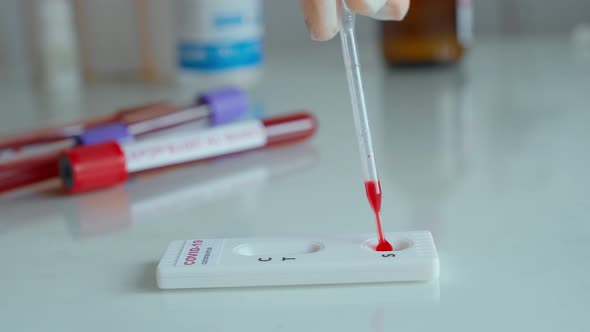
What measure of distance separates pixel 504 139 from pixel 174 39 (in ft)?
1.55

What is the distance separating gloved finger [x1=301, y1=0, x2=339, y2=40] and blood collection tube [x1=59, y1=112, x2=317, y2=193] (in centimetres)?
23

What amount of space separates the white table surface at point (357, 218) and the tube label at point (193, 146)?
0.06 feet

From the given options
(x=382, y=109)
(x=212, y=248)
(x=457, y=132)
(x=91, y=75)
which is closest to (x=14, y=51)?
(x=91, y=75)

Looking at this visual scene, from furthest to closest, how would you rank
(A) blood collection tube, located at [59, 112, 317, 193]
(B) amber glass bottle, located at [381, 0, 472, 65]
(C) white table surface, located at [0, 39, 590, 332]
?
1. (B) amber glass bottle, located at [381, 0, 472, 65]
2. (A) blood collection tube, located at [59, 112, 317, 193]
3. (C) white table surface, located at [0, 39, 590, 332]

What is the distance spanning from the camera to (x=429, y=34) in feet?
3.29

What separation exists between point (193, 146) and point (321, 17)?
0.78 ft

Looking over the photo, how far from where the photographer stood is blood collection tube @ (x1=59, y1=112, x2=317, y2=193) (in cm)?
56

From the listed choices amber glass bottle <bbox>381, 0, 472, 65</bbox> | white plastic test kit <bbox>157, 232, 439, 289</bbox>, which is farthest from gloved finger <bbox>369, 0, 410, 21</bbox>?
amber glass bottle <bbox>381, 0, 472, 65</bbox>

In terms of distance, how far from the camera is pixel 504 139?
678mm

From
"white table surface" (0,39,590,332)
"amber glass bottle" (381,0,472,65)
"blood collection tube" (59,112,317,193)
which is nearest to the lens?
"white table surface" (0,39,590,332)

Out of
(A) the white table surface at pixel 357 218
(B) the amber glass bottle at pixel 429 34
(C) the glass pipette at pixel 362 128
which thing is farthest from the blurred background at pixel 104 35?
(C) the glass pipette at pixel 362 128

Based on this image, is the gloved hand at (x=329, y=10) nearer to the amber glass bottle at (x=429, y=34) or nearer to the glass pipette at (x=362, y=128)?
the glass pipette at (x=362, y=128)

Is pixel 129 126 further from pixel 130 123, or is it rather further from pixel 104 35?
pixel 104 35

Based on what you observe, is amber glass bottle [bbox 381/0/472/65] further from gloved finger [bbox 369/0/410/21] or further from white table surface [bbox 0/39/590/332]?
gloved finger [bbox 369/0/410/21]
